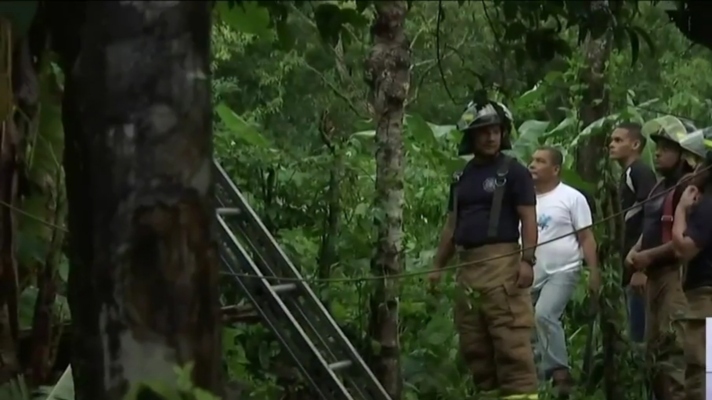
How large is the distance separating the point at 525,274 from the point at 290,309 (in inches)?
52.1

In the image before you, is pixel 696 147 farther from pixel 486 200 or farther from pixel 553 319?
pixel 553 319

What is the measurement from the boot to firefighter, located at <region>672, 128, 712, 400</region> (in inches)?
43.8

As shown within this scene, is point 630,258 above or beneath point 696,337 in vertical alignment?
above

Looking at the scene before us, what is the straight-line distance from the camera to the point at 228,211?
6754 millimetres

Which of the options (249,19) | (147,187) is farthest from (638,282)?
(147,187)

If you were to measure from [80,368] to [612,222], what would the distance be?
209 inches

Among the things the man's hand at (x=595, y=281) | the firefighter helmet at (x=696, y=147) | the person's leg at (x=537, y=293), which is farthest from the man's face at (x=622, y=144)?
the person's leg at (x=537, y=293)

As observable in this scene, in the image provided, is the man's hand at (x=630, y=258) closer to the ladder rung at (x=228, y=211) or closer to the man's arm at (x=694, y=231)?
the man's arm at (x=694, y=231)

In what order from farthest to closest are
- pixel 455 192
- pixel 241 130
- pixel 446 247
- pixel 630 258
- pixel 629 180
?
pixel 241 130 → pixel 629 180 → pixel 446 247 → pixel 630 258 → pixel 455 192

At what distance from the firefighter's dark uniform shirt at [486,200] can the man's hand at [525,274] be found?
0.16m

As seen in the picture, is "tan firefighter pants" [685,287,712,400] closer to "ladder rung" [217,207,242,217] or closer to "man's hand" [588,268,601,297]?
"man's hand" [588,268,601,297]

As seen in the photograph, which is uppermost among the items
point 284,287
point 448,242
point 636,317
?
point 448,242

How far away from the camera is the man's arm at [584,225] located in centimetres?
732

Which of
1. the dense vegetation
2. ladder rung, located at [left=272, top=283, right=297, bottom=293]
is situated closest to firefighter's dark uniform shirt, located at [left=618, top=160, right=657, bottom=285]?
the dense vegetation
